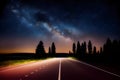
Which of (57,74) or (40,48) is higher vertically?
(40,48)

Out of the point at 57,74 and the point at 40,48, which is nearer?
the point at 57,74

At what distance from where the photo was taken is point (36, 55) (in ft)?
312

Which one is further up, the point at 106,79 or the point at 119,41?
the point at 119,41

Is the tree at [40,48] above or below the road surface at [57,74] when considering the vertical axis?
above

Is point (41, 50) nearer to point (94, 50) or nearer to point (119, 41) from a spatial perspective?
point (119, 41)

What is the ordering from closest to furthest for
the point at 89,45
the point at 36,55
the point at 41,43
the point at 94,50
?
the point at 36,55 < the point at 41,43 < the point at 89,45 < the point at 94,50

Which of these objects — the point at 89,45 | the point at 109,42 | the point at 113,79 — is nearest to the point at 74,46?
the point at 89,45

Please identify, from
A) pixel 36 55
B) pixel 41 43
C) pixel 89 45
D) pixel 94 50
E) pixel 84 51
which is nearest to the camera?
pixel 36 55

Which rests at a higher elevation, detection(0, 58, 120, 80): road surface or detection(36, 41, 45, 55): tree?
detection(36, 41, 45, 55): tree

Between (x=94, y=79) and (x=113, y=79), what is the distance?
48.9 inches

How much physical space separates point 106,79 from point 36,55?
84.0m

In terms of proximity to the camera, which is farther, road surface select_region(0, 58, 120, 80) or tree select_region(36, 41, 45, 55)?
tree select_region(36, 41, 45, 55)

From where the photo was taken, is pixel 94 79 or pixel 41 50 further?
pixel 41 50

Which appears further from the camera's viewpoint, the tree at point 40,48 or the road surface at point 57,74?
the tree at point 40,48
